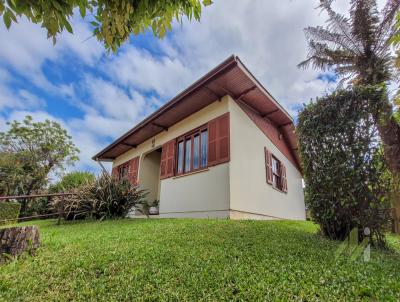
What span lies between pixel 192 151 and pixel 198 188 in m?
1.62

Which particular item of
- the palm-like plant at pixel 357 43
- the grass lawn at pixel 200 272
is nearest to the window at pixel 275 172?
the palm-like plant at pixel 357 43

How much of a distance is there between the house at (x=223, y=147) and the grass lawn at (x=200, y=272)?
351cm

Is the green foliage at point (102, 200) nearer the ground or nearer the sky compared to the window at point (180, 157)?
nearer the ground

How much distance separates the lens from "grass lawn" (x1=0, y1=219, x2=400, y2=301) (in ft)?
6.95

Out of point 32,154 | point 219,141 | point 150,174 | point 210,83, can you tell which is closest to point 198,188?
point 219,141

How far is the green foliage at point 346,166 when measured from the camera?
3.65 metres

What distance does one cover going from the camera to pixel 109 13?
1947 millimetres

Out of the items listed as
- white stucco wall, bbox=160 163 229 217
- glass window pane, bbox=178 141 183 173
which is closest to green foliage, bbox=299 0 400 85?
white stucco wall, bbox=160 163 229 217

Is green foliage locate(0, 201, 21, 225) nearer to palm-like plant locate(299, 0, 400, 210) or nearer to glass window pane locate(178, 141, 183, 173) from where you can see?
glass window pane locate(178, 141, 183, 173)

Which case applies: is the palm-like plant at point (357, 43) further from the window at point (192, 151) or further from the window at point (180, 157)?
the window at point (180, 157)

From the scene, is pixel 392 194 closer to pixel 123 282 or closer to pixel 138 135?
pixel 123 282

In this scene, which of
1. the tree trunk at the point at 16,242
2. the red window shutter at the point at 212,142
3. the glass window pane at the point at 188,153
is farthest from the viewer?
the glass window pane at the point at 188,153

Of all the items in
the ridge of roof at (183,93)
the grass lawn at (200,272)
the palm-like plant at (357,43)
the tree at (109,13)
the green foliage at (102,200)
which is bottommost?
the grass lawn at (200,272)

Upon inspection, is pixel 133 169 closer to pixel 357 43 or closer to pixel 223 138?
pixel 223 138
